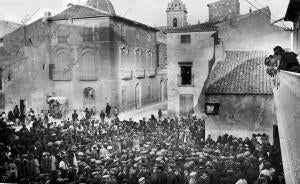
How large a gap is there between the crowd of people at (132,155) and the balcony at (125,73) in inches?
126

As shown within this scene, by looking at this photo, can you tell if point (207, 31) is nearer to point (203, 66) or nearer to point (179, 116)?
point (203, 66)

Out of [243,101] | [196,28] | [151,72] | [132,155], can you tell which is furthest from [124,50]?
[132,155]

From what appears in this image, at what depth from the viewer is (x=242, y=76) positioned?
10047mm

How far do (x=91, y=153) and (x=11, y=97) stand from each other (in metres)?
3.84

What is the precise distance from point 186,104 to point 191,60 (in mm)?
2063

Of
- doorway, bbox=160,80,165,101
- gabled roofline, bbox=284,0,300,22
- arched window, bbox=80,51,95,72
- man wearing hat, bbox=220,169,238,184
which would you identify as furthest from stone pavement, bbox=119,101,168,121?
man wearing hat, bbox=220,169,238,184

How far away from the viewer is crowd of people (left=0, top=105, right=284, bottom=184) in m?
6.57

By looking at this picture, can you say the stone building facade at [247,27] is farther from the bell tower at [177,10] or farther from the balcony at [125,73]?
the balcony at [125,73]

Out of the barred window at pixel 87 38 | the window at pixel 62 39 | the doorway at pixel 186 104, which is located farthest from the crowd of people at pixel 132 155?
the barred window at pixel 87 38

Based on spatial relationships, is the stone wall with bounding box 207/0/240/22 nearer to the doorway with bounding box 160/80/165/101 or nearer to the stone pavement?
the stone pavement

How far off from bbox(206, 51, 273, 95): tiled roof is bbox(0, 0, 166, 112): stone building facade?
400 cm

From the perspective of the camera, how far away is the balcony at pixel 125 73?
46.1 feet

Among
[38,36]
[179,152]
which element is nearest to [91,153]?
[179,152]

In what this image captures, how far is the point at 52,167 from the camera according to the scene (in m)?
7.71
